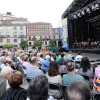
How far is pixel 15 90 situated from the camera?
247 cm

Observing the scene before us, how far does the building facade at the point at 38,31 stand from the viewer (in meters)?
54.2

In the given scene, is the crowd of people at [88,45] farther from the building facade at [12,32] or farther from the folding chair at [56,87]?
the building facade at [12,32]

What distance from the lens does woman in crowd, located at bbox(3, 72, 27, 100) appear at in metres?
2.42

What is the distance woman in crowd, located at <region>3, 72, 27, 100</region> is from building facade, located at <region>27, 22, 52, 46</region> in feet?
169

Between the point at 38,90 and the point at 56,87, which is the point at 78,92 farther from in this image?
the point at 56,87

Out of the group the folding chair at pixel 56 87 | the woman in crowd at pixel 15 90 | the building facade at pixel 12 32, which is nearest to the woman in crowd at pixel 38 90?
the woman in crowd at pixel 15 90

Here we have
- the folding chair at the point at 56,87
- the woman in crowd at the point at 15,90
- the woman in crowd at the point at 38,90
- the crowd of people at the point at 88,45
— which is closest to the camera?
the woman in crowd at the point at 38,90

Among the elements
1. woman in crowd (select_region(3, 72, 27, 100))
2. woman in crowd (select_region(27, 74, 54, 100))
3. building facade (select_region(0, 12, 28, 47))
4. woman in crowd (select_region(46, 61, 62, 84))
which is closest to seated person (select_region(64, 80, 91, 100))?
woman in crowd (select_region(27, 74, 54, 100))

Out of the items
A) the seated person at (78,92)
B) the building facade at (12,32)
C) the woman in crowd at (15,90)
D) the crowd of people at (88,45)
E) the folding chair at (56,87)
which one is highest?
the building facade at (12,32)

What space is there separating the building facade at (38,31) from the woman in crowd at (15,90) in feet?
169

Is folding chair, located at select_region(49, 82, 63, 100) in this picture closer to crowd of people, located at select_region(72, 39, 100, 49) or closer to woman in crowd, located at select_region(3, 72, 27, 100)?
woman in crowd, located at select_region(3, 72, 27, 100)

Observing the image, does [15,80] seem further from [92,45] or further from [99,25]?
[99,25]

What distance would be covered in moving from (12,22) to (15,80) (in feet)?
177

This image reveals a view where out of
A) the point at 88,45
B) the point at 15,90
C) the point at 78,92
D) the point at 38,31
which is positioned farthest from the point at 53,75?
the point at 38,31
